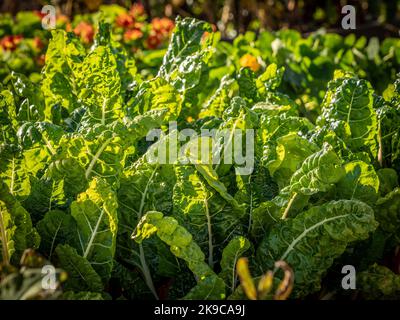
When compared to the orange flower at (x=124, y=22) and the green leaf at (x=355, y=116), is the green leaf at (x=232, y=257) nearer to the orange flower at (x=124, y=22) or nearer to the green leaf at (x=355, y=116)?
the green leaf at (x=355, y=116)

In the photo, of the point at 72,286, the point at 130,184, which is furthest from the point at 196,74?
the point at 72,286

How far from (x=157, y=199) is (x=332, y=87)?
668mm

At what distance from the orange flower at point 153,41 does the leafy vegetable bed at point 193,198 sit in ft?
6.98

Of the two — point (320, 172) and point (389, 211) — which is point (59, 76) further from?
point (389, 211)

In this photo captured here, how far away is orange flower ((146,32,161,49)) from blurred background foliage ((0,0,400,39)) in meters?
2.48

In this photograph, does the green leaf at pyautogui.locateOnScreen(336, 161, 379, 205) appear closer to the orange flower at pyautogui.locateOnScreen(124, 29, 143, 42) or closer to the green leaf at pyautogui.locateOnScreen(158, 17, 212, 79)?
the green leaf at pyautogui.locateOnScreen(158, 17, 212, 79)

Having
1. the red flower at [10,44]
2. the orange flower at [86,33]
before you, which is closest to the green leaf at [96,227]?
the orange flower at [86,33]

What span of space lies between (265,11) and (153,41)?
314 centimetres

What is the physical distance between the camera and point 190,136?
1871 millimetres

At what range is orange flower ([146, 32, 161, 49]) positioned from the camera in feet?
13.4

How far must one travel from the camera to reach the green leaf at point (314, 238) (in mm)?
1419

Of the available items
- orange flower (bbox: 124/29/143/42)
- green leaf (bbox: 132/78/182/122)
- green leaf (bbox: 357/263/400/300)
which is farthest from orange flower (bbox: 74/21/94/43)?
green leaf (bbox: 357/263/400/300)

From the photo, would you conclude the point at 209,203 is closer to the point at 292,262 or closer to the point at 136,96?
the point at 292,262
